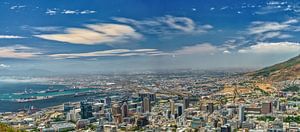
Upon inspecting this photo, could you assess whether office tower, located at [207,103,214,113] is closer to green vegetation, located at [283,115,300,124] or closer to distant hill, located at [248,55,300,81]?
green vegetation, located at [283,115,300,124]

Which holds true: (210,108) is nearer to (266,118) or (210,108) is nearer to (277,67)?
(266,118)

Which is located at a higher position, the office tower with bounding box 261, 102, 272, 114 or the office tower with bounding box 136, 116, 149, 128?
the office tower with bounding box 261, 102, 272, 114

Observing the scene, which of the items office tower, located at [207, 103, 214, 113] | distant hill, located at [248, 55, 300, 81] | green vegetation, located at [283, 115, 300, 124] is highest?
distant hill, located at [248, 55, 300, 81]

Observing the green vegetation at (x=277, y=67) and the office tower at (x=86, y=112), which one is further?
the green vegetation at (x=277, y=67)

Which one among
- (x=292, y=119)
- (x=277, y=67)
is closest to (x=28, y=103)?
(x=292, y=119)

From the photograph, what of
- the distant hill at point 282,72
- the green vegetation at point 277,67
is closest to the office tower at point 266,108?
the distant hill at point 282,72

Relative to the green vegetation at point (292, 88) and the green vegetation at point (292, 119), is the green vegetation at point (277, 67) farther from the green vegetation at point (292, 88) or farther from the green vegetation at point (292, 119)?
the green vegetation at point (292, 119)

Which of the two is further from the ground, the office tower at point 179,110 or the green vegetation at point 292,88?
the green vegetation at point 292,88

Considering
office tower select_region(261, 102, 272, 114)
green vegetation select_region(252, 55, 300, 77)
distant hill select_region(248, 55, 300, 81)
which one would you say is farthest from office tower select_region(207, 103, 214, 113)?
green vegetation select_region(252, 55, 300, 77)

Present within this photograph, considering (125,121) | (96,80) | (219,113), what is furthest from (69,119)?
(96,80)

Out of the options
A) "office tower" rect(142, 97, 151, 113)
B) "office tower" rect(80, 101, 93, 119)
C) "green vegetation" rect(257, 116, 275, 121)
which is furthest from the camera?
"office tower" rect(142, 97, 151, 113)
